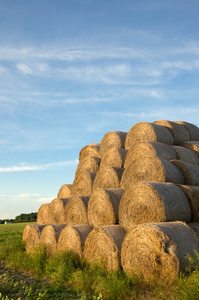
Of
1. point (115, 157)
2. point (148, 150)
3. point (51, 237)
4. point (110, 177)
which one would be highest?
point (115, 157)

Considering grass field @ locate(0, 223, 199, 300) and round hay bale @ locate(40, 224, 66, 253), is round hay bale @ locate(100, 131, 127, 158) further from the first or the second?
grass field @ locate(0, 223, 199, 300)

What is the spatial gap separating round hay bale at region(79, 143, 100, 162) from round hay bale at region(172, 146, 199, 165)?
2854mm

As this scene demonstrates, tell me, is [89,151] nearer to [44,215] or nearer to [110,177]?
[44,215]

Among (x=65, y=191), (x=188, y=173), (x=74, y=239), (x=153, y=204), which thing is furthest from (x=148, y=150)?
(x=65, y=191)

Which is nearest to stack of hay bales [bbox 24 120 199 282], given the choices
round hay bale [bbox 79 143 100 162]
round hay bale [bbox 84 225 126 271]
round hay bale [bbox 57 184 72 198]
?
round hay bale [bbox 84 225 126 271]

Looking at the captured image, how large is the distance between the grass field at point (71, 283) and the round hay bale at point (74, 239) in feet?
0.62

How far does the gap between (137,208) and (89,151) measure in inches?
176

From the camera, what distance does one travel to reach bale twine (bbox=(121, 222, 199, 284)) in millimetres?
4809

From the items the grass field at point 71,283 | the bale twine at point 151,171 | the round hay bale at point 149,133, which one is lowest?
the grass field at point 71,283

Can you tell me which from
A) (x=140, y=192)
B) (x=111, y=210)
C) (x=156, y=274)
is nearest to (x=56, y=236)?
(x=111, y=210)

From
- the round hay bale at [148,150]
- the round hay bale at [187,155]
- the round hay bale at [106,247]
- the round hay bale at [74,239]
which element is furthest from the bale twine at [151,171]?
the round hay bale at [74,239]

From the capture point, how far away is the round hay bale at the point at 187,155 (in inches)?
307

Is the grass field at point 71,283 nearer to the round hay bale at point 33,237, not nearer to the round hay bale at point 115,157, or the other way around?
the round hay bale at point 33,237

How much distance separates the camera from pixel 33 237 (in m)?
9.16
